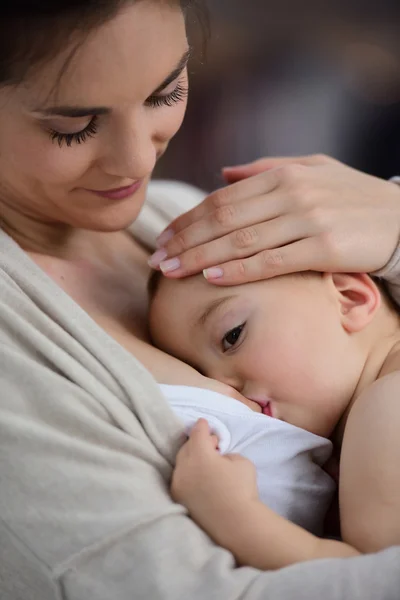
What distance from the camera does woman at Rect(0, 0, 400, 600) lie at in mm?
808

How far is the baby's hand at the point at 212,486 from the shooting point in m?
0.85

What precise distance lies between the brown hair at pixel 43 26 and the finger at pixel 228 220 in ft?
1.02

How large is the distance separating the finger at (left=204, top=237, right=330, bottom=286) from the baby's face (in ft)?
0.05

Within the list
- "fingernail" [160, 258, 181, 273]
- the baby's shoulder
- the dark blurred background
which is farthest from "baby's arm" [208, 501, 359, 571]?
the dark blurred background

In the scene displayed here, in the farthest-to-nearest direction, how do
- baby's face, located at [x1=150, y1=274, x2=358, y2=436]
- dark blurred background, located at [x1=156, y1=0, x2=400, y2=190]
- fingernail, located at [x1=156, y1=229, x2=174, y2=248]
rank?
dark blurred background, located at [x1=156, y1=0, x2=400, y2=190] < fingernail, located at [x1=156, y1=229, x2=174, y2=248] < baby's face, located at [x1=150, y1=274, x2=358, y2=436]

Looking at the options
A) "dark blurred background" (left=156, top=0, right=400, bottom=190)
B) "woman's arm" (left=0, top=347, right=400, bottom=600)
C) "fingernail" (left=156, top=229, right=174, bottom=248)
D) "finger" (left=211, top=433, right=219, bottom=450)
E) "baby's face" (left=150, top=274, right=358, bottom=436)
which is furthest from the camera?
"dark blurred background" (left=156, top=0, right=400, bottom=190)

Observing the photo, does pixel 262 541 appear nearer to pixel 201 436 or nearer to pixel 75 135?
pixel 201 436

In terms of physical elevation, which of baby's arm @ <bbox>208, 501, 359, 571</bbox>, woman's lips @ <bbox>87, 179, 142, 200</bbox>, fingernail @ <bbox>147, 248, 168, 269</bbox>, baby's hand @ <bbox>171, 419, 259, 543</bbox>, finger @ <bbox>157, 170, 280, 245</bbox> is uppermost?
woman's lips @ <bbox>87, 179, 142, 200</bbox>

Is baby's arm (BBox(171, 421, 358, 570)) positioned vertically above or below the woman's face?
below

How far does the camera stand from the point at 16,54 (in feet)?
2.83

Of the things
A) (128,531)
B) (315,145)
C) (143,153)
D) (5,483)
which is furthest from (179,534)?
(315,145)

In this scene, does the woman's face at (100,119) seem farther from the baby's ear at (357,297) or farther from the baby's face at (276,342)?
the baby's ear at (357,297)

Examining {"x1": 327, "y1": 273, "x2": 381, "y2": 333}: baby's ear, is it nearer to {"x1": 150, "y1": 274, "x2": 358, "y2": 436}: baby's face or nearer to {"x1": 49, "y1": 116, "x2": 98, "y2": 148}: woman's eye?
{"x1": 150, "y1": 274, "x2": 358, "y2": 436}: baby's face

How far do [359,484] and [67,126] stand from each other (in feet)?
1.70
